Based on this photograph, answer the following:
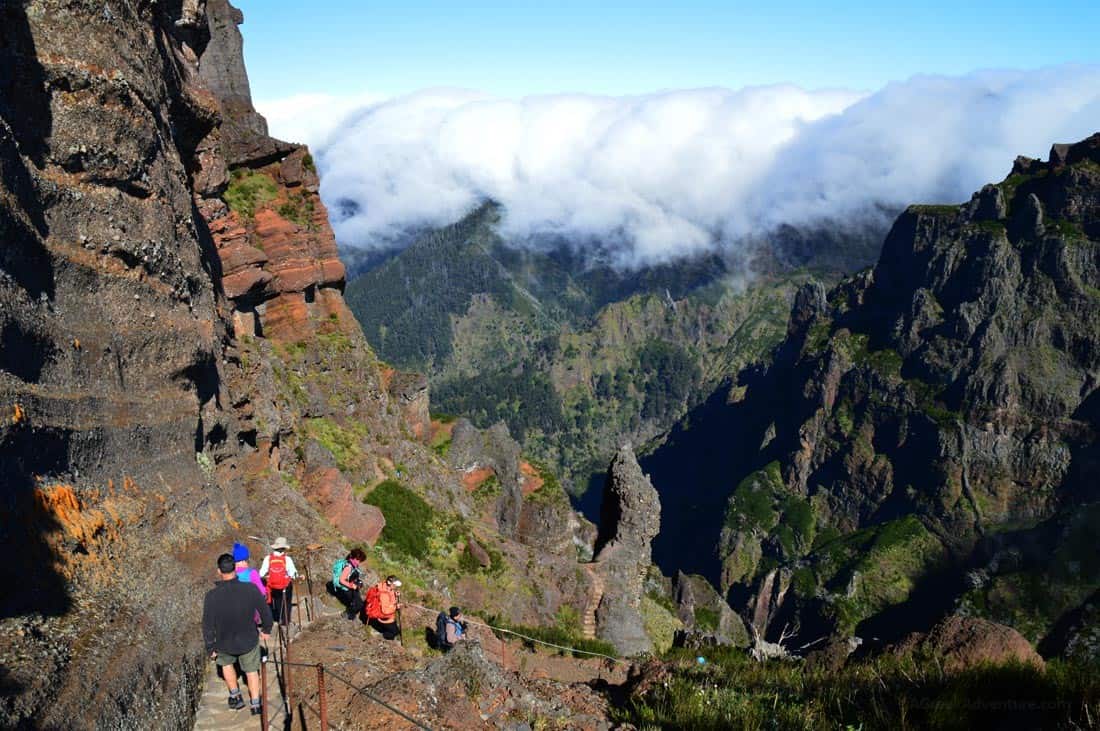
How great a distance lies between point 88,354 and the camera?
1574cm

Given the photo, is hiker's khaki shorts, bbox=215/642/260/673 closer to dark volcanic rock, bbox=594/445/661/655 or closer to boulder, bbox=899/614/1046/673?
boulder, bbox=899/614/1046/673

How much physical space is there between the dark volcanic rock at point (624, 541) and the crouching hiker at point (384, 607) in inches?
1127

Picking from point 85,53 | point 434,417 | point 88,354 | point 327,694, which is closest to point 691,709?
point 327,694

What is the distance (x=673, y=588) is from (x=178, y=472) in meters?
80.0

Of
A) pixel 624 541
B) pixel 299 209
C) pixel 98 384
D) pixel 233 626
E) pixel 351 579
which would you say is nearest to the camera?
pixel 233 626

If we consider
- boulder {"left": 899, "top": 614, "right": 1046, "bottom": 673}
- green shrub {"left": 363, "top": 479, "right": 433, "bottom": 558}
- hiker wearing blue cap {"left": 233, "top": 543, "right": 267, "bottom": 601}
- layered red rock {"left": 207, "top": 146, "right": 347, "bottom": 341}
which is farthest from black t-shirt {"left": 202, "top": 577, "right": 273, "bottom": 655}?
layered red rock {"left": 207, "top": 146, "right": 347, "bottom": 341}

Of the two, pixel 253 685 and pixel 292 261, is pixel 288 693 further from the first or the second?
pixel 292 261

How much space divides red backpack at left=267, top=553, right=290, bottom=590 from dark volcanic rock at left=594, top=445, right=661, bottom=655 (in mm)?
30903

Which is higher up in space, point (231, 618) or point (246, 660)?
point (231, 618)

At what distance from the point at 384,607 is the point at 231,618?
594 cm

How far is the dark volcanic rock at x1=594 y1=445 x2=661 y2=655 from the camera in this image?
46000 millimetres

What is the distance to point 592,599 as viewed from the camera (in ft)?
153

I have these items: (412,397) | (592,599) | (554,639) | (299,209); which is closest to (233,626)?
(554,639)

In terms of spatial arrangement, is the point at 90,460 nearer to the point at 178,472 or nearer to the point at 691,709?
the point at 178,472
